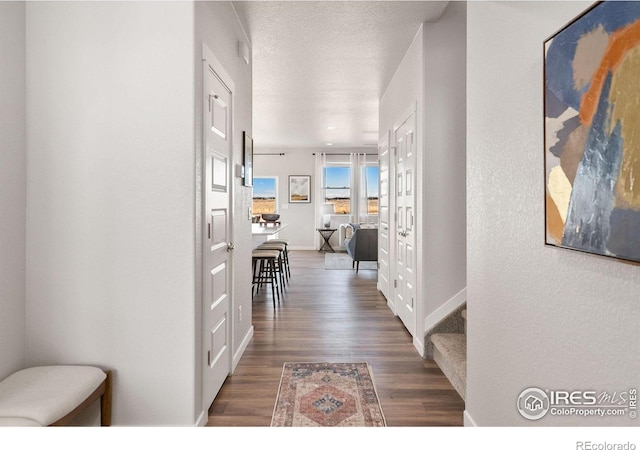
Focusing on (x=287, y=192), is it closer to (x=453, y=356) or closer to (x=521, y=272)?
(x=453, y=356)

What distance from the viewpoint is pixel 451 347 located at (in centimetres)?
299

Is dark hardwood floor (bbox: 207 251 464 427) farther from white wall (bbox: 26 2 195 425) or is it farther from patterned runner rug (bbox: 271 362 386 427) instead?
white wall (bbox: 26 2 195 425)

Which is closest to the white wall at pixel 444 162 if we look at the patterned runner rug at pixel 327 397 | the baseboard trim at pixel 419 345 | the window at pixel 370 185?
the baseboard trim at pixel 419 345

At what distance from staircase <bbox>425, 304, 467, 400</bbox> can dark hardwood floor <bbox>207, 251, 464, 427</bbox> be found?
0.24 ft

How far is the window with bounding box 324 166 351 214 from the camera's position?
11586 mm

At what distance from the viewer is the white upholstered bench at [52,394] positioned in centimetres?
159

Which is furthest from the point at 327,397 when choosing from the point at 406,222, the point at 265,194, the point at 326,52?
the point at 265,194

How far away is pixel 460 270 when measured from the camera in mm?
3422

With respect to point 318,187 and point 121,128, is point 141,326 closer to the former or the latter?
point 121,128

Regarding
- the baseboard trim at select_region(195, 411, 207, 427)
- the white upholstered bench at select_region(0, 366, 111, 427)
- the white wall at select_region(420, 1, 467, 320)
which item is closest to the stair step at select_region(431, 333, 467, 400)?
the white wall at select_region(420, 1, 467, 320)

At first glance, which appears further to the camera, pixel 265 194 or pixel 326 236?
pixel 265 194

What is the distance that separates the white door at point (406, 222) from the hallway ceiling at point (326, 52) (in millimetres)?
755

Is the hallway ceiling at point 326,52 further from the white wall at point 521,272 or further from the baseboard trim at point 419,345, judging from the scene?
the baseboard trim at point 419,345

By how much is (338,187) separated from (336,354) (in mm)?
8447
